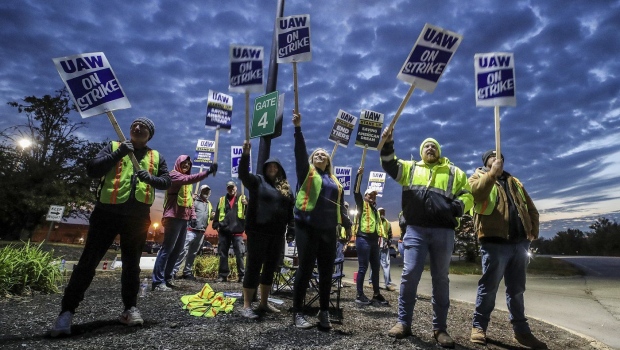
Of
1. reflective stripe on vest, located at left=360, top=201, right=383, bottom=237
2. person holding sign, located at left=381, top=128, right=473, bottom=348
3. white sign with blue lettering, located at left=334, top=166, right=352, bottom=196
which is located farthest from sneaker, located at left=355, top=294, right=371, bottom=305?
white sign with blue lettering, located at left=334, top=166, right=352, bottom=196

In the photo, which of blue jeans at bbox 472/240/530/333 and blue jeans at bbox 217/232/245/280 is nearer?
blue jeans at bbox 472/240/530/333

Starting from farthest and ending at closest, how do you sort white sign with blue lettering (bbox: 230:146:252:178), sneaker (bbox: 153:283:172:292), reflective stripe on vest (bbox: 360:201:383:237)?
white sign with blue lettering (bbox: 230:146:252:178)
reflective stripe on vest (bbox: 360:201:383:237)
sneaker (bbox: 153:283:172:292)

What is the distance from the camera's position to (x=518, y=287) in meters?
3.87

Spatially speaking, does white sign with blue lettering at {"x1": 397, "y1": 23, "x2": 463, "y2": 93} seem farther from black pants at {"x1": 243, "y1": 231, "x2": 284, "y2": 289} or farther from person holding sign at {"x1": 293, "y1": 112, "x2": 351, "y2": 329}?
black pants at {"x1": 243, "y1": 231, "x2": 284, "y2": 289}

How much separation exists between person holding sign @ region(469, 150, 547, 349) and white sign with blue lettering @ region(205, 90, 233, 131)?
4.13 m

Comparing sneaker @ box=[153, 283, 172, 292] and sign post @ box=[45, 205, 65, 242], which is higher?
sign post @ box=[45, 205, 65, 242]

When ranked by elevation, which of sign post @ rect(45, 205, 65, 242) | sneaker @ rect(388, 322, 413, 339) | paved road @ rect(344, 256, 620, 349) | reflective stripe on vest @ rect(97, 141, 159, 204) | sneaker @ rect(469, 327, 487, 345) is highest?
reflective stripe on vest @ rect(97, 141, 159, 204)

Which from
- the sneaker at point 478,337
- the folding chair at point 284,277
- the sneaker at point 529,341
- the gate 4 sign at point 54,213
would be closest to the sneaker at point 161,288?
the folding chair at point 284,277

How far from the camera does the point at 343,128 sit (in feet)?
23.9

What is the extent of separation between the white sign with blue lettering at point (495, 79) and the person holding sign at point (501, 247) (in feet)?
2.28

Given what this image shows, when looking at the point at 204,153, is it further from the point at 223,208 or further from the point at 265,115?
the point at 265,115

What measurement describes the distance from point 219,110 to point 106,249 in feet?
11.4

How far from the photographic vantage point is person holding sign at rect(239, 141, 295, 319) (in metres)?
3.93

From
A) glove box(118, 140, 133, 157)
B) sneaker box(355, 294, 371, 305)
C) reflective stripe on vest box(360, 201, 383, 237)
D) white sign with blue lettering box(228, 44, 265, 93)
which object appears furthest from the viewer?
reflective stripe on vest box(360, 201, 383, 237)
